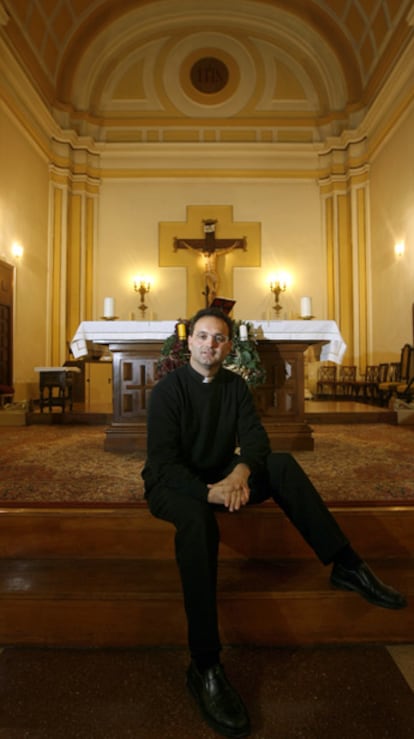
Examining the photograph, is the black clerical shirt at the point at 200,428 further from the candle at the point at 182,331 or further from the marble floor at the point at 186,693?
the candle at the point at 182,331

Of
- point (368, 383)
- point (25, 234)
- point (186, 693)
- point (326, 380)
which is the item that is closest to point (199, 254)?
point (25, 234)

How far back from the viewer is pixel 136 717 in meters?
1.34

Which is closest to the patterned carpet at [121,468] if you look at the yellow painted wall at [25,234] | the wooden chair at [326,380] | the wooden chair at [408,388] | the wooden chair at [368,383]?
the wooden chair at [408,388]

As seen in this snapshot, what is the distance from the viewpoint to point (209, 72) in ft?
33.5

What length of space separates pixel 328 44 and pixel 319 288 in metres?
5.37

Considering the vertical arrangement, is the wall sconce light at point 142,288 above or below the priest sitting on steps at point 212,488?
above

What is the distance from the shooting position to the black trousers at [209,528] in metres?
1.40

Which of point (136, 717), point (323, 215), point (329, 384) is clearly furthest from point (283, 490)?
point (323, 215)

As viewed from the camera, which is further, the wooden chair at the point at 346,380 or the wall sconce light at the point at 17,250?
the wooden chair at the point at 346,380

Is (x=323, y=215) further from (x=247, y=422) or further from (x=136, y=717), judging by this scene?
(x=136, y=717)

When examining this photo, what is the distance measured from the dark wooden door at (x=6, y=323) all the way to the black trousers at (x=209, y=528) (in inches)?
262

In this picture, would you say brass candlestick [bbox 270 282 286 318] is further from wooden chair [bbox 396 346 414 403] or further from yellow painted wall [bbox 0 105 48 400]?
yellow painted wall [bbox 0 105 48 400]

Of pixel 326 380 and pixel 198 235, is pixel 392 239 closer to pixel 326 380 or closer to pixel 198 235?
pixel 326 380

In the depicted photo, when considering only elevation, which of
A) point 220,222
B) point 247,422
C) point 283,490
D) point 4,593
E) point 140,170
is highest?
point 140,170
